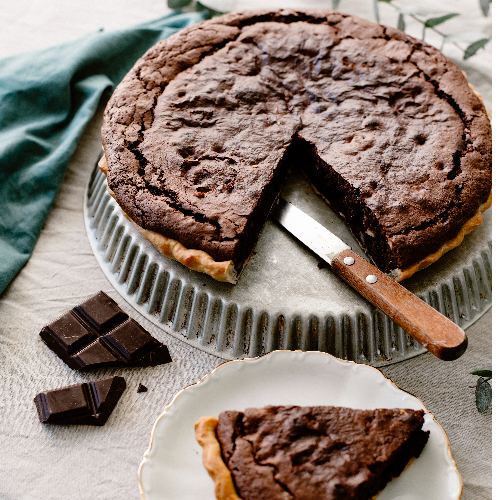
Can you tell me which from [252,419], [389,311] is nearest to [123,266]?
[252,419]

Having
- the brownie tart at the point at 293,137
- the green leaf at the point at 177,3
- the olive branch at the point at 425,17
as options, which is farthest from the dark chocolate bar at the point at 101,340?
the green leaf at the point at 177,3

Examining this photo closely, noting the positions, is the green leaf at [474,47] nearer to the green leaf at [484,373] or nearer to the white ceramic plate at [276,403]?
the green leaf at [484,373]

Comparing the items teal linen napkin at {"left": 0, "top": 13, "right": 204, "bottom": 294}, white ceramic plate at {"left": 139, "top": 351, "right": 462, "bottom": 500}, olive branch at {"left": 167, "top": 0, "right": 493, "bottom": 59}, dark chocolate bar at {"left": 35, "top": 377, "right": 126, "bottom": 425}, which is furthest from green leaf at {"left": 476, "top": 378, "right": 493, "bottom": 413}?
olive branch at {"left": 167, "top": 0, "right": 493, "bottom": 59}

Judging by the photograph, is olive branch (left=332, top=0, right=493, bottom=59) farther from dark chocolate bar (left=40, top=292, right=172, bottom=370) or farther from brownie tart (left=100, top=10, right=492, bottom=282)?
dark chocolate bar (left=40, top=292, right=172, bottom=370)

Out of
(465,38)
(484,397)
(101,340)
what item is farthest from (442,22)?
(101,340)

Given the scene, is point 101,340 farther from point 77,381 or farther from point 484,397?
point 484,397

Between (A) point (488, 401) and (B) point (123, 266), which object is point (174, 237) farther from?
(A) point (488, 401)
